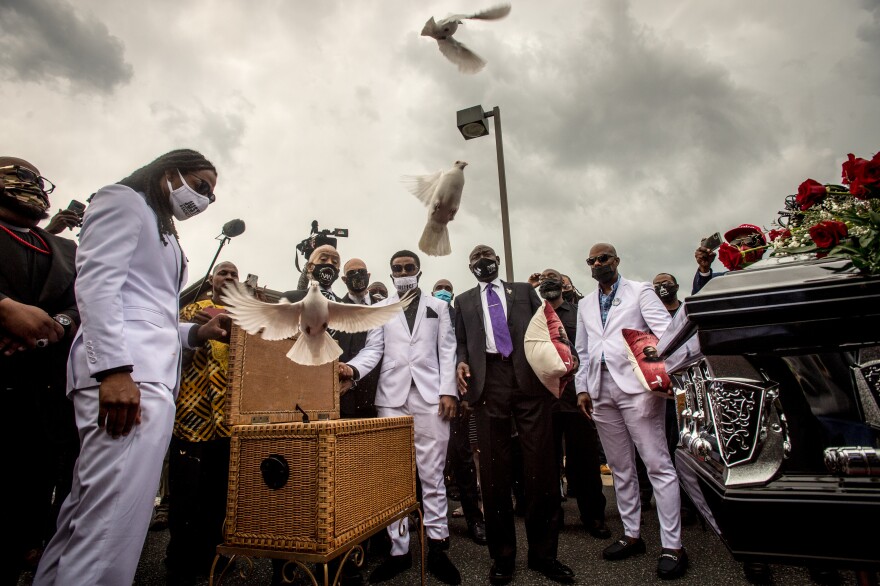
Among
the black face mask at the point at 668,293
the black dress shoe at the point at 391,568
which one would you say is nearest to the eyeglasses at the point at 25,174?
the black dress shoe at the point at 391,568

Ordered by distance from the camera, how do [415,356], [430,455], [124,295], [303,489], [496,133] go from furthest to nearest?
[496,133] < [415,356] < [430,455] < [303,489] < [124,295]

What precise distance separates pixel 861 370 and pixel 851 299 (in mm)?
172

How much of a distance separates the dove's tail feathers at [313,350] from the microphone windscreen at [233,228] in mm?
1374

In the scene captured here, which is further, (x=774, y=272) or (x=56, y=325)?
(x=56, y=325)

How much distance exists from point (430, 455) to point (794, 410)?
8.25ft

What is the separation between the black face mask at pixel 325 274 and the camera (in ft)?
12.3

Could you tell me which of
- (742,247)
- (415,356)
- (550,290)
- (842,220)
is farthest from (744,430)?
(550,290)

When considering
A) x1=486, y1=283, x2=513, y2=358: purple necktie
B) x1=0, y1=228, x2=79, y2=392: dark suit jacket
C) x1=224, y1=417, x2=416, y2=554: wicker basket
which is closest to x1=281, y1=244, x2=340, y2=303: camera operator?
x1=486, y1=283, x2=513, y2=358: purple necktie

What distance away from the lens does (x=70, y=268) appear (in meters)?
2.35

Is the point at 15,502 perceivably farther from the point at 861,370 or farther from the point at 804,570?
the point at 804,570

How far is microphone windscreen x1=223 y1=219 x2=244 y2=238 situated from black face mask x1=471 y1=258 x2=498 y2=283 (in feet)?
6.29

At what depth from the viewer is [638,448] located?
10.2 feet

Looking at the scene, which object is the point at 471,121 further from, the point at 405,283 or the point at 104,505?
the point at 104,505

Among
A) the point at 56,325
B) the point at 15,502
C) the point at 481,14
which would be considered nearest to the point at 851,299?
the point at 56,325
